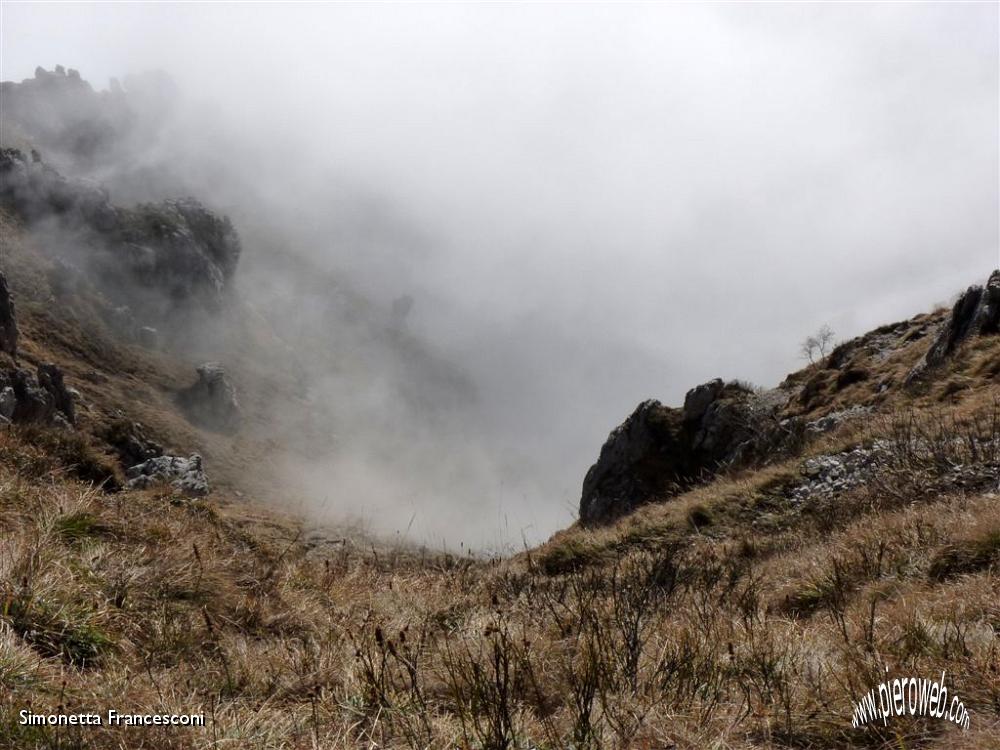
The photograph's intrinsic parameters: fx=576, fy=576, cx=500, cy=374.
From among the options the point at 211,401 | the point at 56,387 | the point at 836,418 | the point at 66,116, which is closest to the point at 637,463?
the point at 836,418

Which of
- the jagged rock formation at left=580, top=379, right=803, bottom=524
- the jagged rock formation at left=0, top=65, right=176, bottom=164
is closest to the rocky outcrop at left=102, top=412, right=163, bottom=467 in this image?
the jagged rock formation at left=580, top=379, right=803, bottom=524

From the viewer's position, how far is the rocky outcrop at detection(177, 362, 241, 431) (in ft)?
324

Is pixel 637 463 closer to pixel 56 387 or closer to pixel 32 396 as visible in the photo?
pixel 32 396

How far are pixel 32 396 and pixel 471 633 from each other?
2305 inches

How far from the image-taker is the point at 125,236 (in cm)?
11425

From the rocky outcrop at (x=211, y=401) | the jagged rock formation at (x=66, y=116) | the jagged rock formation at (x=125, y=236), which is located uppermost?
the jagged rock formation at (x=66, y=116)

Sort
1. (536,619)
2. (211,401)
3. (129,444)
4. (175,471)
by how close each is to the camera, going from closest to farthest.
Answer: (536,619) → (175,471) → (129,444) → (211,401)

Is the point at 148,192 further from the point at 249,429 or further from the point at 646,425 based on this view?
the point at 646,425

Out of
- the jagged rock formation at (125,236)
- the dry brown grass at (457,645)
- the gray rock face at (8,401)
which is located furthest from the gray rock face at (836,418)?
the jagged rock formation at (125,236)

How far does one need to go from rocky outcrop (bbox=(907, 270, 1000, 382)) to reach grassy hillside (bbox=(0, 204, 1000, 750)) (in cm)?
1243

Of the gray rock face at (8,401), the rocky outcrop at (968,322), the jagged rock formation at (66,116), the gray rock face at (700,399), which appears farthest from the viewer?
the jagged rock formation at (66,116)

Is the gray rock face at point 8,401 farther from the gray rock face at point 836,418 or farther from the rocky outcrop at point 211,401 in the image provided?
the rocky outcrop at point 211,401

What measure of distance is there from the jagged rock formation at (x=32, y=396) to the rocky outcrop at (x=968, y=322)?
52039mm

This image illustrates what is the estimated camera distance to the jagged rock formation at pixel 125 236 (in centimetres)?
10869
